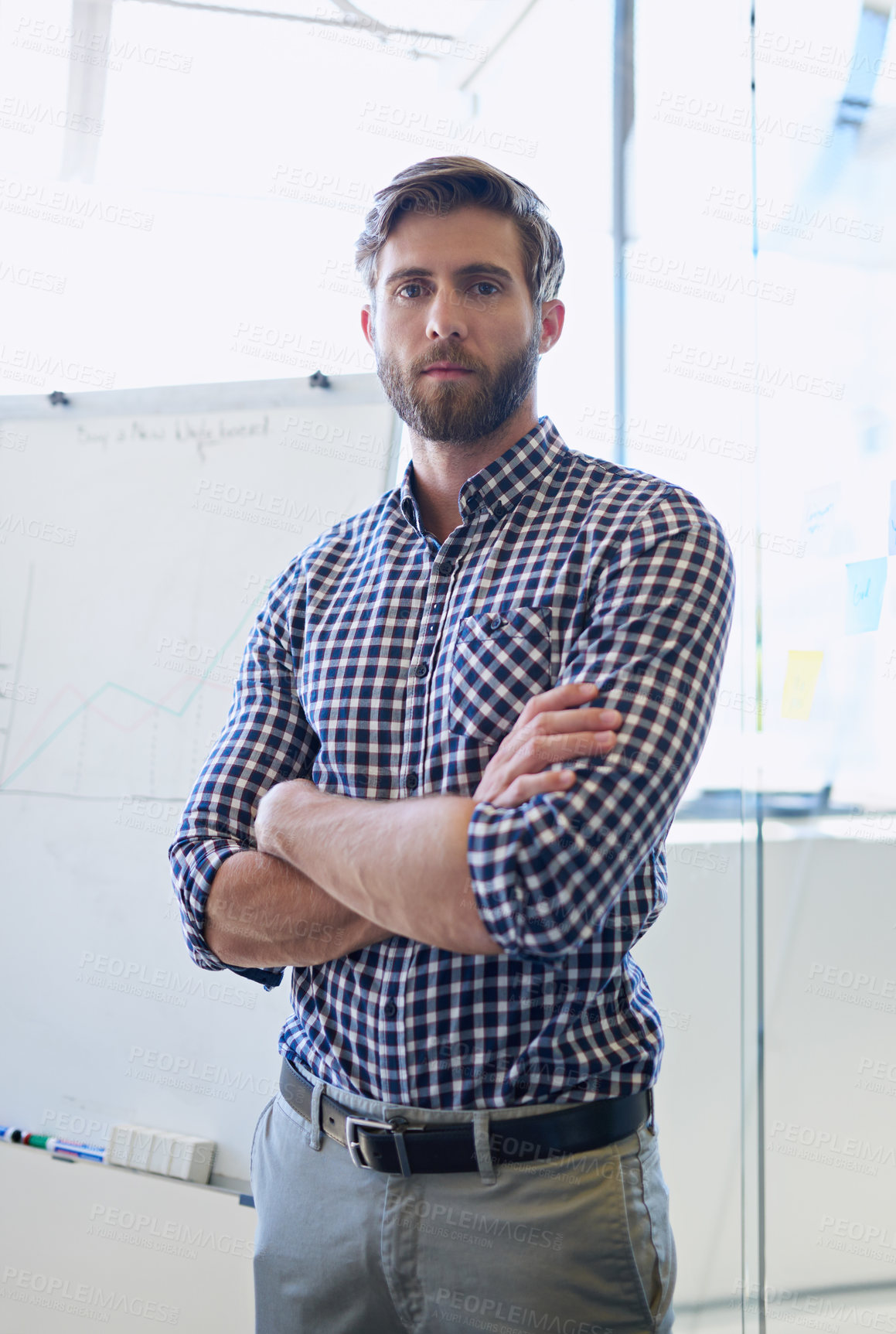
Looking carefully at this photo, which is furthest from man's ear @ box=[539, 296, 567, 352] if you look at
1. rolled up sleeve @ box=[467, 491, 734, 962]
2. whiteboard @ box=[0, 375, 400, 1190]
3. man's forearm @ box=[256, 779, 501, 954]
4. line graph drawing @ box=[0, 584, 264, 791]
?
line graph drawing @ box=[0, 584, 264, 791]

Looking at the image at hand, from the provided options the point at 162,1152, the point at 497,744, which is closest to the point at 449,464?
the point at 497,744

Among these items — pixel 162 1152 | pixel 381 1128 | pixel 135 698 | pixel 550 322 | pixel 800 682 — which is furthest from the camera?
pixel 135 698

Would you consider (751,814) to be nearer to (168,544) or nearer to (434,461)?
(434,461)

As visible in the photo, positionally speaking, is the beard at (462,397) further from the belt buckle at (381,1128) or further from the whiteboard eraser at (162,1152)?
the whiteboard eraser at (162,1152)

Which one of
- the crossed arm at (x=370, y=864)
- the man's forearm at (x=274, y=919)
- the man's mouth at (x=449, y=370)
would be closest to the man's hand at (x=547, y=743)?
the crossed arm at (x=370, y=864)

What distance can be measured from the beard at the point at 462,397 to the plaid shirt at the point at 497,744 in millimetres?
57

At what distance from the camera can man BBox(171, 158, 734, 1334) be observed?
0.95 m

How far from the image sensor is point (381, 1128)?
1.05 m

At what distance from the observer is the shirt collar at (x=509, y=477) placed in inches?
47.9

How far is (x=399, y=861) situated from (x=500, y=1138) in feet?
1.04

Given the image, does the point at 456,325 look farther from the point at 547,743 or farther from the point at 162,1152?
the point at 162,1152

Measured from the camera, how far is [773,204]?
1665mm

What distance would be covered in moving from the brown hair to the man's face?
0.05 ft

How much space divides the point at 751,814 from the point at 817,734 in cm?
21
